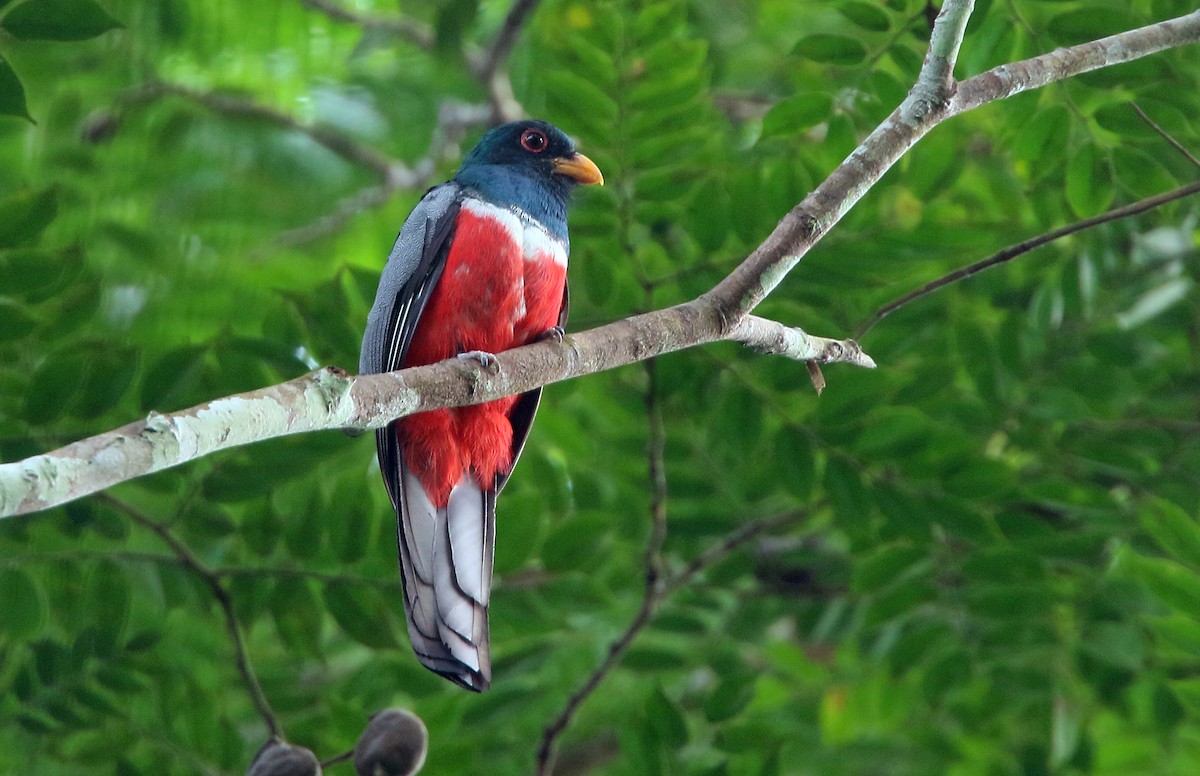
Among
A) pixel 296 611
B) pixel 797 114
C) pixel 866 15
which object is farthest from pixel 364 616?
pixel 866 15

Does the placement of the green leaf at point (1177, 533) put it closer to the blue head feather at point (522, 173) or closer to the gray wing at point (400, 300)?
the blue head feather at point (522, 173)

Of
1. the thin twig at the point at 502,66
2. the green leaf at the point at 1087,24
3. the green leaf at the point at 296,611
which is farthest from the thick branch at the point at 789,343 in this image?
A: the thin twig at the point at 502,66

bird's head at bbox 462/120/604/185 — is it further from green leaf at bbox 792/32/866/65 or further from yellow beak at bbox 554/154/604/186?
green leaf at bbox 792/32/866/65

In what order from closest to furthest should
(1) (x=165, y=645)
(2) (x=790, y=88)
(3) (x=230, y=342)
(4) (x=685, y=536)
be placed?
(3) (x=230, y=342) → (1) (x=165, y=645) → (4) (x=685, y=536) → (2) (x=790, y=88)

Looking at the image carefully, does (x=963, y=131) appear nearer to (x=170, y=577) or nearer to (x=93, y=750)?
(x=170, y=577)

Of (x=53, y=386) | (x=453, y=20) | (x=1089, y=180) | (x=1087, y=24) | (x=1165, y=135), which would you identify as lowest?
(x=53, y=386)

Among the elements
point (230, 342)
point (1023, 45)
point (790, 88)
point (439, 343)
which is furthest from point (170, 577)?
point (790, 88)

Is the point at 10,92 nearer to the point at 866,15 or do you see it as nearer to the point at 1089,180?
the point at 866,15

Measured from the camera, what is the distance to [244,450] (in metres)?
3.67

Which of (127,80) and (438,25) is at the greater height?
(438,25)

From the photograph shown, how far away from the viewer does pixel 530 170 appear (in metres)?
4.12

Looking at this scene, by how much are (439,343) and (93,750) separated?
1691 mm

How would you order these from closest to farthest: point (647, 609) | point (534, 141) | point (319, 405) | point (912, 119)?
1. point (319, 405)
2. point (912, 119)
3. point (647, 609)
4. point (534, 141)

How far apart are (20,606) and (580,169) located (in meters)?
2.17
